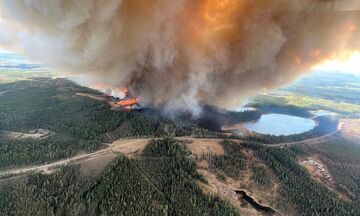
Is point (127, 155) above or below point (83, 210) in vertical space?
above

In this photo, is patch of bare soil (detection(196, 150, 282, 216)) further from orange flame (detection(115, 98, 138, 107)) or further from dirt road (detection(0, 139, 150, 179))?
orange flame (detection(115, 98, 138, 107))

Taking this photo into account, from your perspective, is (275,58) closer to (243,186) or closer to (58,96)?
(243,186)

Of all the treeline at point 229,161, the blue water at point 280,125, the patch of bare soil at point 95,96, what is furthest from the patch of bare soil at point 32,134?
the blue water at point 280,125

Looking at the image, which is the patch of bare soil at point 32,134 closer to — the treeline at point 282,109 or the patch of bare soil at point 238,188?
the patch of bare soil at point 238,188

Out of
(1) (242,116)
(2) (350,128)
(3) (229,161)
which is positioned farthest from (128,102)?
(2) (350,128)

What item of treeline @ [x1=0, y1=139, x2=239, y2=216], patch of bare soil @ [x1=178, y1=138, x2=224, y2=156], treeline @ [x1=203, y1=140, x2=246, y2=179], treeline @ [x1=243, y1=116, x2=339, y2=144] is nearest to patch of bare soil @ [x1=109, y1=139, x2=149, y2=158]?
treeline @ [x1=0, y1=139, x2=239, y2=216]

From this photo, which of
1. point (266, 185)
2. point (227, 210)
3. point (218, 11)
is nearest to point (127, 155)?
point (227, 210)
